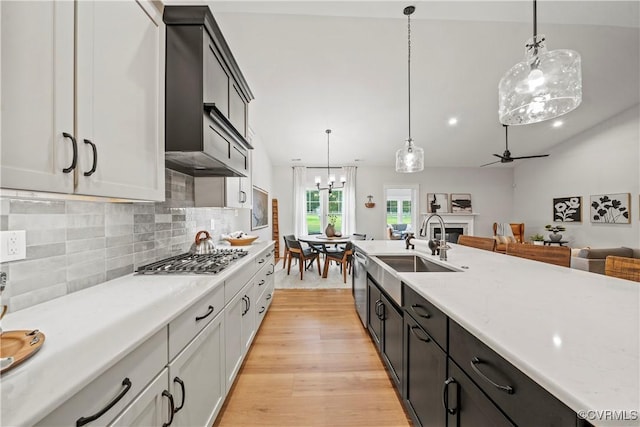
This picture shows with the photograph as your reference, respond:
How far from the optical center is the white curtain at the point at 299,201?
7250 mm

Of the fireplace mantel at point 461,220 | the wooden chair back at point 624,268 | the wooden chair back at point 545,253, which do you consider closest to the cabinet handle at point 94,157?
the wooden chair back at point 624,268

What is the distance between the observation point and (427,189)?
7.56 meters

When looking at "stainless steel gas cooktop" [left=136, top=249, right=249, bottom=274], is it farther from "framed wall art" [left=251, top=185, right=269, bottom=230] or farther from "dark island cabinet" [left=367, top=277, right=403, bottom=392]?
"framed wall art" [left=251, top=185, right=269, bottom=230]

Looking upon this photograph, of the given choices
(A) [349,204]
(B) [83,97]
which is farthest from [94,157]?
(A) [349,204]

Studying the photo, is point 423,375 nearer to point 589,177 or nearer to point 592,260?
point 592,260

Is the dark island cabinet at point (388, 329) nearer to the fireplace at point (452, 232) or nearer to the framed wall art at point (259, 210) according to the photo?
the framed wall art at point (259, 210)

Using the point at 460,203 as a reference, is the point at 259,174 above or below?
above

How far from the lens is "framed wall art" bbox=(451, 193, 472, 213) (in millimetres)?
7527

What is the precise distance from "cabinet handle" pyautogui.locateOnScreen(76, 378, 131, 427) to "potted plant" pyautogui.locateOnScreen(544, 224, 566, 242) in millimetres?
7724

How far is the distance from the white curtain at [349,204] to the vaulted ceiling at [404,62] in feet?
5.03

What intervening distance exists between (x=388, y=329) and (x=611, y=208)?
664 centimetres

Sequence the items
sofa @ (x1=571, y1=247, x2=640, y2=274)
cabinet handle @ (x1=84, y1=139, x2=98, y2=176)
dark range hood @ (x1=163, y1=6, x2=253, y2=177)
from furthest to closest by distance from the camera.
Answer: 1. sofa @ (x1=571, y1=247, x2=640, y2=274)
2. dark range hood @ (x1=163, y1=6, x2=253, y2=177)
3. cabinet handle @ (x1=84, y1=139, x2=98, y2=176)

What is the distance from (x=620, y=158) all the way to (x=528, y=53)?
6183 millimetres

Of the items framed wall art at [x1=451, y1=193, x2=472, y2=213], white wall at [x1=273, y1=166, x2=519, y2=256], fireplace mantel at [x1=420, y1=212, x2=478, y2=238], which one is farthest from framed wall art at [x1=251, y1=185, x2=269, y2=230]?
framed wall art at [x1=451, y1=193, x2=472, y2=213]
